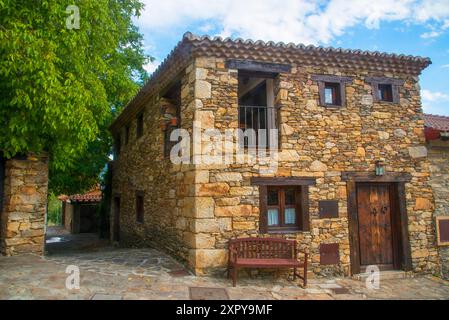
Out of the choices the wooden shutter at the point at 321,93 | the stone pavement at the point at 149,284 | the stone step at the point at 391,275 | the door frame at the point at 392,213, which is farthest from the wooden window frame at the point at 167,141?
the stone step at the point at 391,275

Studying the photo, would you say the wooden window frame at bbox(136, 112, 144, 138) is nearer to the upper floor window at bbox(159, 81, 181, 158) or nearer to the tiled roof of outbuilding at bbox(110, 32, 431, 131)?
the upper floor window at bbox(159, 81, 181, 158)

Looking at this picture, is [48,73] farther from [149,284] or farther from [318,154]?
[318,154]

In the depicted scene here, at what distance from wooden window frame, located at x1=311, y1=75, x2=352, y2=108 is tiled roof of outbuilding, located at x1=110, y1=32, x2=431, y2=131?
27cm

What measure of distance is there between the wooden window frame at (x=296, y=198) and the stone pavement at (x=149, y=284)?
958 mm

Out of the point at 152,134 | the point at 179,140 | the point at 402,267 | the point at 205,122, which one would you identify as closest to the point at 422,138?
the point at 402,267

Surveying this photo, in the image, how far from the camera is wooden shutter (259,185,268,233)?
6309 mm

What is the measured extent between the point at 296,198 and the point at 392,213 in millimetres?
2352

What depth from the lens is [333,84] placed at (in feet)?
23.7

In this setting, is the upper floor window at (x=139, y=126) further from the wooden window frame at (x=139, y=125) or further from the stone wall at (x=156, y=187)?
the stone wall at (x=156, y=187)

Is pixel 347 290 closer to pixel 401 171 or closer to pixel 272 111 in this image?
pixel 401 171

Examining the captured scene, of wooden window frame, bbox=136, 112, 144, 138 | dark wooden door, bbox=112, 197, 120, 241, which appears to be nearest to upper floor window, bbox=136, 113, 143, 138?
wooden window frame, bbox=136, 112, 144, 138

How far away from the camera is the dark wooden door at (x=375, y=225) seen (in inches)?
279

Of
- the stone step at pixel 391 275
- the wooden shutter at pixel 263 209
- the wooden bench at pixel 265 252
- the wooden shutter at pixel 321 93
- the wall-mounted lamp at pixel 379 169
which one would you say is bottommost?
the stone step at pixel 391 275

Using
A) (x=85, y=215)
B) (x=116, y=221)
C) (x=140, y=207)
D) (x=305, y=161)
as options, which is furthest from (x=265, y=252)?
(x=85, y=215)
